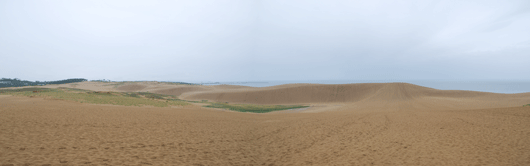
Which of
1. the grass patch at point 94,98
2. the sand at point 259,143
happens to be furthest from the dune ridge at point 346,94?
the sand at point 259,143

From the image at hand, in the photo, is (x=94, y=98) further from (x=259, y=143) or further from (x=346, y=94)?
(x=346, y=94)

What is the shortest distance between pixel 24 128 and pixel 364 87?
136 feet

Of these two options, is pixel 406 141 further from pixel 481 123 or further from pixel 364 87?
pixel 364 87

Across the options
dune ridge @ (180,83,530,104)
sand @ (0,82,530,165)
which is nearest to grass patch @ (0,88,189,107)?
sand @ (0,82,530,165)

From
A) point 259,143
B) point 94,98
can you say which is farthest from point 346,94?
point 94,98

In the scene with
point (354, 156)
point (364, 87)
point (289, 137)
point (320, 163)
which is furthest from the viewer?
point (364, 87)

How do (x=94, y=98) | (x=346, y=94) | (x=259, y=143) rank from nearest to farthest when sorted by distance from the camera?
→ (x=259, y=143), (x=94, y=98), (x=346, y=94)

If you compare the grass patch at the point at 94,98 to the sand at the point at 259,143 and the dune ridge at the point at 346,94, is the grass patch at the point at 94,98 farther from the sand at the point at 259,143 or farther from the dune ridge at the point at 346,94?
the dune ridge at the point at 346,94

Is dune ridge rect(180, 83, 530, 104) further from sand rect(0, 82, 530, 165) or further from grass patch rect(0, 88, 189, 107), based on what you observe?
→ sand rect(0, 82, 530, 165)

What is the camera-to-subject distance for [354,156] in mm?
7477

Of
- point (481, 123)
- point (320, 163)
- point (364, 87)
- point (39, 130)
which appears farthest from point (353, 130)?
point (364, 87)

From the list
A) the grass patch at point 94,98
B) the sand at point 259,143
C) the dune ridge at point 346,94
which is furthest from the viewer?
the dune ridge at point 346,94

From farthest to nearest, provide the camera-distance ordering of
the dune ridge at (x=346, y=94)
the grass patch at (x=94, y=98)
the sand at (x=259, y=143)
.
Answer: the dune ridge at (x=346, y=94) < the grass patch at (x=94, y=98) < the sand at (x=259, y=143)

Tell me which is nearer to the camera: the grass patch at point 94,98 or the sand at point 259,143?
the sand at point 259,143
